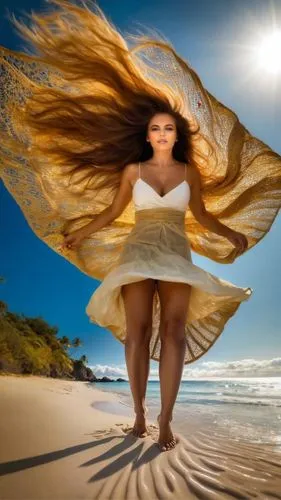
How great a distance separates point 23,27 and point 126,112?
2.88 ft

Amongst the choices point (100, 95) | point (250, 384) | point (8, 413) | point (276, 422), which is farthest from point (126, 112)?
point (250, 384)

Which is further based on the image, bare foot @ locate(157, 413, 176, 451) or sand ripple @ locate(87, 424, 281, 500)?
bare foot @ locate(157, 413, 176, 451)

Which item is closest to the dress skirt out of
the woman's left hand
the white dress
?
the white dress

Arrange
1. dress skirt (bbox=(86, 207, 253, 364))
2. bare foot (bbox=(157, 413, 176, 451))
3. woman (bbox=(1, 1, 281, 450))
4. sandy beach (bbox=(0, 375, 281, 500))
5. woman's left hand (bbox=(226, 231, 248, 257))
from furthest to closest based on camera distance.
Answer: woman's left hand (bbox=(226, 231, 248, 257))
woman (bbox=(1, 1, 281, 450))
dress skirt (bbox=(86, 207, 253, 364))
bare foot (bbox=(157, 413, 176, 451))
sandy beach (bbox=(0, 375, 281, 500))

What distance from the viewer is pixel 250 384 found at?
1141 centimetres

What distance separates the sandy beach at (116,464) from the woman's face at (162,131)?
1878 millimetres

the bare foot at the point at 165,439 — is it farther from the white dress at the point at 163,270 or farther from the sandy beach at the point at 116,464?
the white dress at the point at 163,270

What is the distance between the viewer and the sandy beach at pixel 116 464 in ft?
7.07

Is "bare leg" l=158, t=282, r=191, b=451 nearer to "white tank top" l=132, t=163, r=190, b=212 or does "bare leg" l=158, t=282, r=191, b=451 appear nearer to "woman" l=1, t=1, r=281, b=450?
"woman" l=1, t=1, r=281, b=450

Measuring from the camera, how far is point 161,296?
10.2 ft

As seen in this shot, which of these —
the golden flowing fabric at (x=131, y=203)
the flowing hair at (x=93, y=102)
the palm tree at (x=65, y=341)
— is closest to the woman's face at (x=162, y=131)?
the flowing hair at (x=93, y=102)

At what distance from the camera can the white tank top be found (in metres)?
3.31

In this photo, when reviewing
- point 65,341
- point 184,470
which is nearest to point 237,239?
point 184,470

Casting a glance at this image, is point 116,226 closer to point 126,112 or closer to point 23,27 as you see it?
point 126,112
